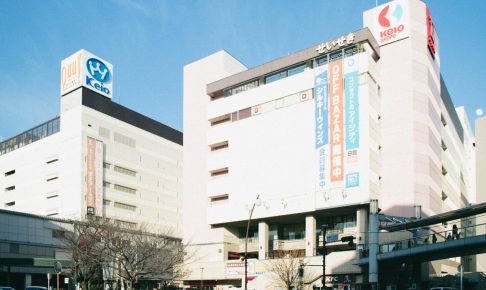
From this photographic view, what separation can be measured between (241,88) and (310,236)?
23879 mm

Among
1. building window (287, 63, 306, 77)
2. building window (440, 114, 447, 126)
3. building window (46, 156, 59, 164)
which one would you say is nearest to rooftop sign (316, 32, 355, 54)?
building window (287, 63, 306, 77)

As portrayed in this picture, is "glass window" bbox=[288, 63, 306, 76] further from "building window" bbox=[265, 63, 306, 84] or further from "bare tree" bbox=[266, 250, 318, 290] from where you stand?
"bare tree" bbox=[266, 250, 318, 290]

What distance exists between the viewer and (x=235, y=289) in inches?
2603

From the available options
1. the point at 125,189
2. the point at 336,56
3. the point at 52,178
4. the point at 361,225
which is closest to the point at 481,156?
the point at 336,56

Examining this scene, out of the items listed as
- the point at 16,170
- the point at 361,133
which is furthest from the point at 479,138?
the point at 16,170

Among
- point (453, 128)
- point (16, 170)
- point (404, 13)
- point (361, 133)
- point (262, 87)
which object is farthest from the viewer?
point (16, 170)

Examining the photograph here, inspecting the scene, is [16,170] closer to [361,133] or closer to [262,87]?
[262,87]

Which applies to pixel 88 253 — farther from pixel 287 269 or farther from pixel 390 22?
pixel 390 22

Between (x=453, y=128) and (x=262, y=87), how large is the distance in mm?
40547

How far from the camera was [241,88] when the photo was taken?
75.9 m

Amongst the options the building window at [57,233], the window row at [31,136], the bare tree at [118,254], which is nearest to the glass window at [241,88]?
the bare tree at [118,254]

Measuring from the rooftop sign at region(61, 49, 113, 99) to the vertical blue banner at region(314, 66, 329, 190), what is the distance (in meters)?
46.4

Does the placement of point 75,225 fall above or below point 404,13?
below

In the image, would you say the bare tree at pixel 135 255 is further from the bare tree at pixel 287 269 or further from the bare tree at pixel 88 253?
the bare tree at pixel 287 269
